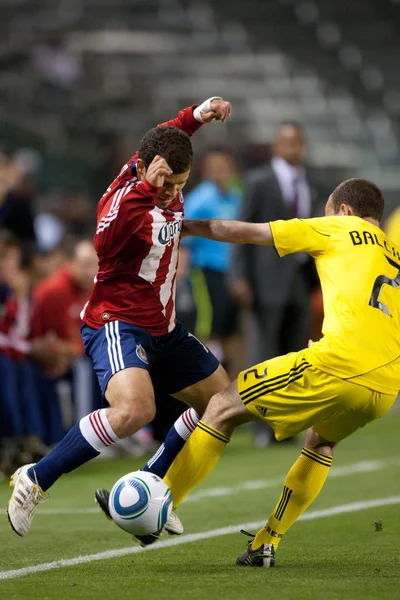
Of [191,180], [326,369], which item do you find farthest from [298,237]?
[191,180]

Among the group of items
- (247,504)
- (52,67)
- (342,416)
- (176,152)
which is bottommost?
(247,504)

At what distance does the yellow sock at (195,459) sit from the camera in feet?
18.1

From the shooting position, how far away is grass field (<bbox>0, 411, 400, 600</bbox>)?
16.0 ft

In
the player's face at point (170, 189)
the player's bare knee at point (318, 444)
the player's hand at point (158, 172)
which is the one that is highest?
the player's hand at point (158, 172)

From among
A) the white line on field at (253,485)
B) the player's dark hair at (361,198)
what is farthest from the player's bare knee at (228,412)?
the white line on field at (253,485)

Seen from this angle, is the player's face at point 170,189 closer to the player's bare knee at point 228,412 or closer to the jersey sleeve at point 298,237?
the jersey sleeve at point 298,237

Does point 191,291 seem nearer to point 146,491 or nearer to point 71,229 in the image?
point 71,229

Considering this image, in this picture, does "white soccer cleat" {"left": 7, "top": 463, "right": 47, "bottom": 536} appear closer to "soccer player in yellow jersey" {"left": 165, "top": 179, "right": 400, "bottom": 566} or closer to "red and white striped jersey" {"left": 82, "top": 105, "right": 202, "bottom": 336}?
"soccer player in yellow jersey" {"left": 165, "top": 179, "right": 400, "bottom": 566}

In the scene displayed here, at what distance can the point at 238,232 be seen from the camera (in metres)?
5.54

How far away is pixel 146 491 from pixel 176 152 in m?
1.65

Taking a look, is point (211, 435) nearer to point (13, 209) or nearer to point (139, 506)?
point (139, 506)

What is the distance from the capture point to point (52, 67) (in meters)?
21.0

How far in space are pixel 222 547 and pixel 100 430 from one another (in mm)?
1102

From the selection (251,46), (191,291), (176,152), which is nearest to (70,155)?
(251,46)
